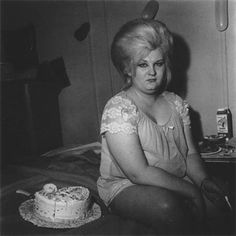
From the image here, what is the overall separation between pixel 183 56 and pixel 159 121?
3.40 ft

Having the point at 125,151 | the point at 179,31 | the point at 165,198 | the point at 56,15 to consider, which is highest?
the point at 56,15

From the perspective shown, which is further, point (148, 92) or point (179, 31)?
point (179, 31)

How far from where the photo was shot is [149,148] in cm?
129

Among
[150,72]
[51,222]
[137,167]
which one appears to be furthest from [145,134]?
[51,222]

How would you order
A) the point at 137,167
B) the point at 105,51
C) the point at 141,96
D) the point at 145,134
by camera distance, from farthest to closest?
the point at 105,51 → the point at 141,96 → the point at 145,134 → the point at 137,167

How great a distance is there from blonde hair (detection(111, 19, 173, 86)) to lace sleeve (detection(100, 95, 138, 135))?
0.57ft

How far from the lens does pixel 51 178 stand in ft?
5.45

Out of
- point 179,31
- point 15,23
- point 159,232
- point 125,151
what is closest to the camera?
point 159,232

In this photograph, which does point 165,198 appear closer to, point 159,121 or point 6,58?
point 159,121

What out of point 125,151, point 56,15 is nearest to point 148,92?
point 125,151

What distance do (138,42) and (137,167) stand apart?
0.53 metres

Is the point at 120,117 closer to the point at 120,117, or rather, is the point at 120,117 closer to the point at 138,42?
the point at 120,117

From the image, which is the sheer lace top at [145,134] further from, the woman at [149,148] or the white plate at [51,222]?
the white plate at [51,222]

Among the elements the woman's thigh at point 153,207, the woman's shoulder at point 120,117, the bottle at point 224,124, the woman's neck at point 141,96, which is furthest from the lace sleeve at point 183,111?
the bottle at point 224,124
